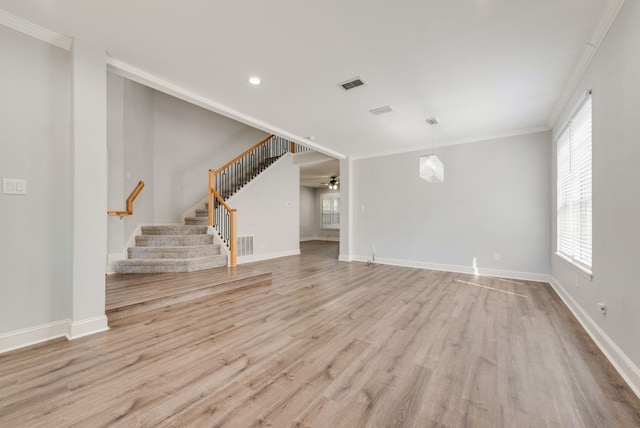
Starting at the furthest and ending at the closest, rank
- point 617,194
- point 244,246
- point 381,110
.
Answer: point 244,246 < point 381,110 < point 617,194

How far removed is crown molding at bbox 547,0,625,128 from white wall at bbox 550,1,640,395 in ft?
0.18

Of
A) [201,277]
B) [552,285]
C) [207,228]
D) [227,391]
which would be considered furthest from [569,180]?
[207,228]

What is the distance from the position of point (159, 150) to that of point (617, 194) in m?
7.10

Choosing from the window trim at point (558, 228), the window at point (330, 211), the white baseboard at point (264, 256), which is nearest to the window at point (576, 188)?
the window trim at point (558, 228)

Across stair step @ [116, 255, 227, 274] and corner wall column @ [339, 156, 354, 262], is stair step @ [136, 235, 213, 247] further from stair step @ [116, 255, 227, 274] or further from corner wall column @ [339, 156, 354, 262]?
corner wall column @ [339, 156, 354, 262]

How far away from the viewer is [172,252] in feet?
15.1

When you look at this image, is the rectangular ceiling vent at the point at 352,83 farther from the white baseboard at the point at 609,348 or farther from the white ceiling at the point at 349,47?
the white baseboard at the point at 609,348

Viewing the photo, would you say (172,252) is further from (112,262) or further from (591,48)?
(591,48)

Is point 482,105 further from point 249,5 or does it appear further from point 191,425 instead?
point 191,425

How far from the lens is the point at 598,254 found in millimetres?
2396

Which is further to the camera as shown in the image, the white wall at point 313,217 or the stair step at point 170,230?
the white wall at point 313,217

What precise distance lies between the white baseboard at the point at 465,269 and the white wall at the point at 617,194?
7.32 feet

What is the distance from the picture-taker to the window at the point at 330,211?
1257 cm

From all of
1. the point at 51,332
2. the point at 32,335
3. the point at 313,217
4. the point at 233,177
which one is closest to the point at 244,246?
the point at 233,177
